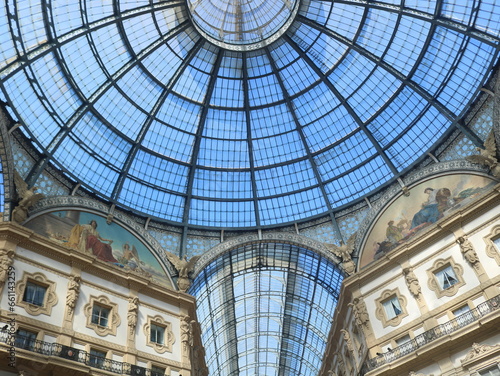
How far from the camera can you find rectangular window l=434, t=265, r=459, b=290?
2745cm

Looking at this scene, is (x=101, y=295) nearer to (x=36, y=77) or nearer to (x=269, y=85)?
(x=36, y=77)

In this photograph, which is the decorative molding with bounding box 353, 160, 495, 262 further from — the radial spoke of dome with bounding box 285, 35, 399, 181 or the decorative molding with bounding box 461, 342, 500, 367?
the decorative molding with bounding box 461, 342, 500, 367

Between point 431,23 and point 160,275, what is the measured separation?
2657cm

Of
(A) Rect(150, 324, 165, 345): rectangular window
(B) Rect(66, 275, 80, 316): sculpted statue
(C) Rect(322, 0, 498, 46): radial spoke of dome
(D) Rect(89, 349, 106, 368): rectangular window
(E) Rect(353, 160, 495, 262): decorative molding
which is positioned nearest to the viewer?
(D) Rect(89, 349, 106, 368): rectangular window

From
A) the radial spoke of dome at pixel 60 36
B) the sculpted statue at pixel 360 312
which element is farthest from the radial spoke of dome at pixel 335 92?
the sculpted statue at pixel 360 312

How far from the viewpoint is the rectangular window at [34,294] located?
24.3 m

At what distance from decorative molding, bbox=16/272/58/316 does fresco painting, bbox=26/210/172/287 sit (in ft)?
11.9

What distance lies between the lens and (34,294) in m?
24.7

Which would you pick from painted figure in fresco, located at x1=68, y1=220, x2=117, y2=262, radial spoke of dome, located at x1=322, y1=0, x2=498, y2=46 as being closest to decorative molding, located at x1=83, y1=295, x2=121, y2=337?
painted figure in fresco, located at x1=68, y1=220, x2=117, y2=262

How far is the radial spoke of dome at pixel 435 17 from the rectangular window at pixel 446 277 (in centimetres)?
1427

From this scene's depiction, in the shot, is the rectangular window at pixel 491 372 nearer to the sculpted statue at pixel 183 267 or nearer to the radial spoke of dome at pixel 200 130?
the sculpted statue at pixel 183 267

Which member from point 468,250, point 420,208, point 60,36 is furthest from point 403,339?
point 60,36

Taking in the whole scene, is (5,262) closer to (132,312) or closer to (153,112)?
(132,312)

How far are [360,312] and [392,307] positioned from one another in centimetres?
222
